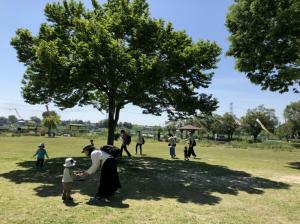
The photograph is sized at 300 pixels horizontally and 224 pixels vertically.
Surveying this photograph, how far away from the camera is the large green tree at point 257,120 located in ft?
264

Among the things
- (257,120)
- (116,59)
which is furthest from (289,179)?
(257,120)

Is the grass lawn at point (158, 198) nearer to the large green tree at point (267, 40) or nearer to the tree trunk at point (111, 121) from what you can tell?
the tree trunk at point (111, 121)

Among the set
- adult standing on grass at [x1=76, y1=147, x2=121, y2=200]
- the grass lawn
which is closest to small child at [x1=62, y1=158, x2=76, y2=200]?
the grass lawn

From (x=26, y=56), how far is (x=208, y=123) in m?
75.4

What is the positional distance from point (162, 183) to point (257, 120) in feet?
230

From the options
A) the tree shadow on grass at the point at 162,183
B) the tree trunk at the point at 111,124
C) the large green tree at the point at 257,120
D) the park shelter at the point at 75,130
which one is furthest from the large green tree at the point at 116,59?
the large green tree at the point at 257,120

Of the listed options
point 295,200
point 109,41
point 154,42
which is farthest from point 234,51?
point 295,200

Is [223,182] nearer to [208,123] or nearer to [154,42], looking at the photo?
[154,42]

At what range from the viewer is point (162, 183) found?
1334cm

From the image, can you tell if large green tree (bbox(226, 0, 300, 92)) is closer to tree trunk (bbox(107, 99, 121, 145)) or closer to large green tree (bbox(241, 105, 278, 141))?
tree trunk (bbox(107, 99, 121, 145))

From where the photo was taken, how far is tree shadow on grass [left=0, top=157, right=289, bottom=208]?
36.4ft

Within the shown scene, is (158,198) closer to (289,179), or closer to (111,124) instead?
(289,179)

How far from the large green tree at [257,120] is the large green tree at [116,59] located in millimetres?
62634

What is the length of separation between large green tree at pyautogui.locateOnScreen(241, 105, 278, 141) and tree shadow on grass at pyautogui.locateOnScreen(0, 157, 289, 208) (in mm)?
64712
